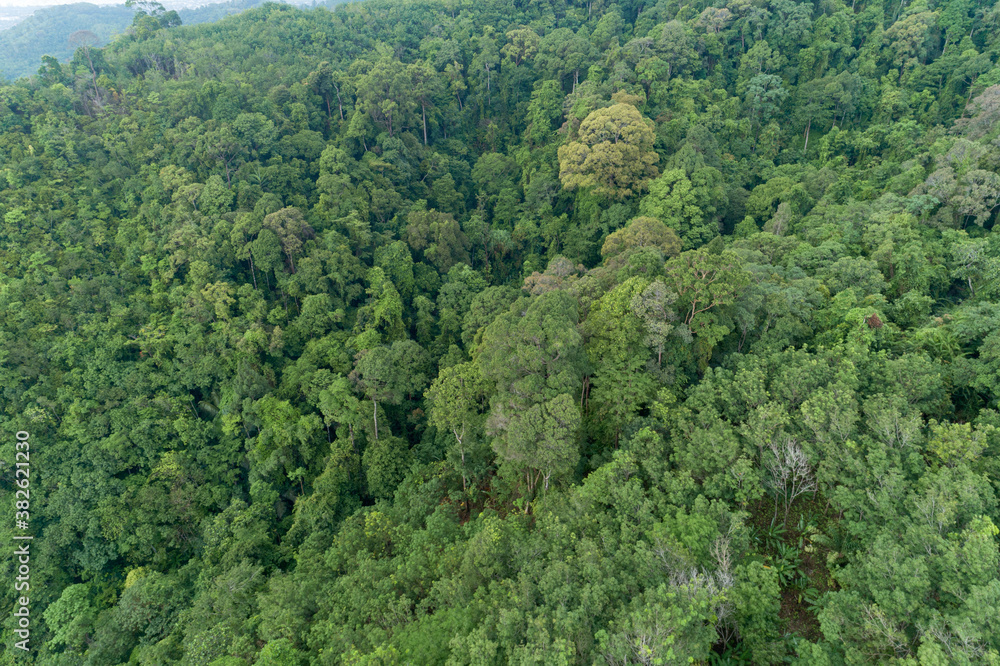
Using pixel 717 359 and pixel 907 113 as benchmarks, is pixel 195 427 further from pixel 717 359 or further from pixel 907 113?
pixel 907 113

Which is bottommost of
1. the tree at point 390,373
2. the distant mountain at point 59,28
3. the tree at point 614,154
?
the tree at point 390,373

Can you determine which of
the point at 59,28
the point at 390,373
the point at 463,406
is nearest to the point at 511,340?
the point at 463,406

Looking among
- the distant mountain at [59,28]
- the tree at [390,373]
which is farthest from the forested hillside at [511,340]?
the distant mountain at [59,28]

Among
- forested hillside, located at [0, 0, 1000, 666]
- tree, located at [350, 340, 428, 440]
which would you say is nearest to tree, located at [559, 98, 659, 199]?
forested hillside, located at [0, 0, 1000, 666]

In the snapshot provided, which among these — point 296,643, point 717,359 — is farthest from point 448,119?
point 296,643

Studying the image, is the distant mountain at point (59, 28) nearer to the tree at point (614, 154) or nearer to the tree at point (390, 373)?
the tree at point (614, 154)

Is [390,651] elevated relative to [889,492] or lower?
lower

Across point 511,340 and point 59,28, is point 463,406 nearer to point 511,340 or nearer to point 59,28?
point 511,340
